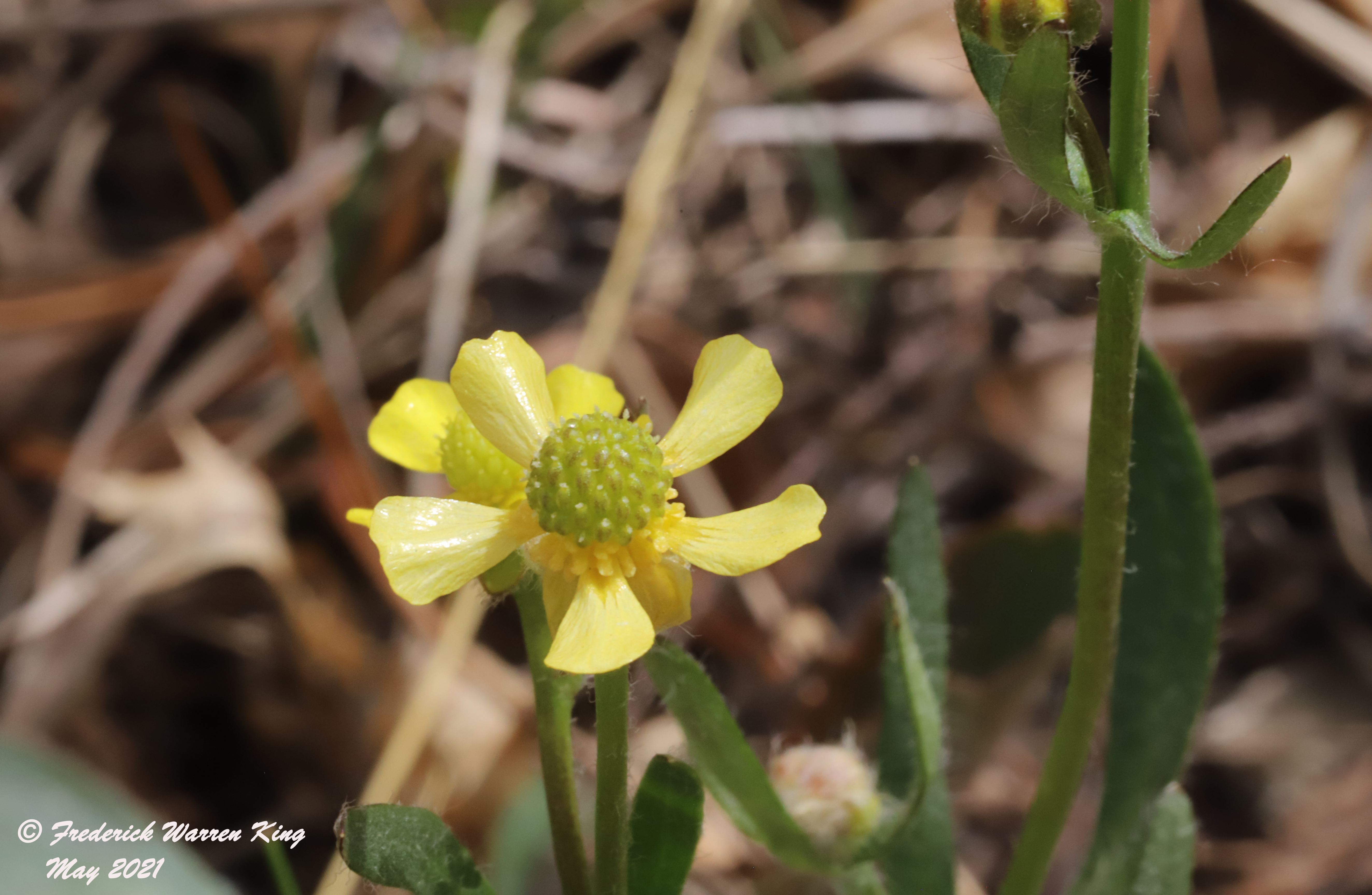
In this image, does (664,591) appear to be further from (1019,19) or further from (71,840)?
(71,840)

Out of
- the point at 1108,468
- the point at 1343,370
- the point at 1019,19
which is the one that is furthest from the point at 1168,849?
the point at 1343,370

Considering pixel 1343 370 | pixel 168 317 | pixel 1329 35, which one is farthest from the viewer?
pixel 1329 35

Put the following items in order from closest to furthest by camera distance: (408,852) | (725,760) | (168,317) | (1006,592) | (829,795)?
1. (408,852)
2. (725,760)
3. (829,795)
4. (1006,592)
5. (168,317)

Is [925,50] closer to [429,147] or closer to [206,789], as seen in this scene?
[429,147]

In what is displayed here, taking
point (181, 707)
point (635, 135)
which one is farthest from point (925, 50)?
point (181, 707)

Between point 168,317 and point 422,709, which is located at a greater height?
point 168,317

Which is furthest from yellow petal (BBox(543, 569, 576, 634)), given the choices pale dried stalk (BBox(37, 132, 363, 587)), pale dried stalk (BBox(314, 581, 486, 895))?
pale dried stalk (BBox(37, 132, 363, 587))

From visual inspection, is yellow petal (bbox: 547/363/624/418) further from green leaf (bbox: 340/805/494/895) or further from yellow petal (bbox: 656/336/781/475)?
green leaf (bbox: 340/805/494/895)
